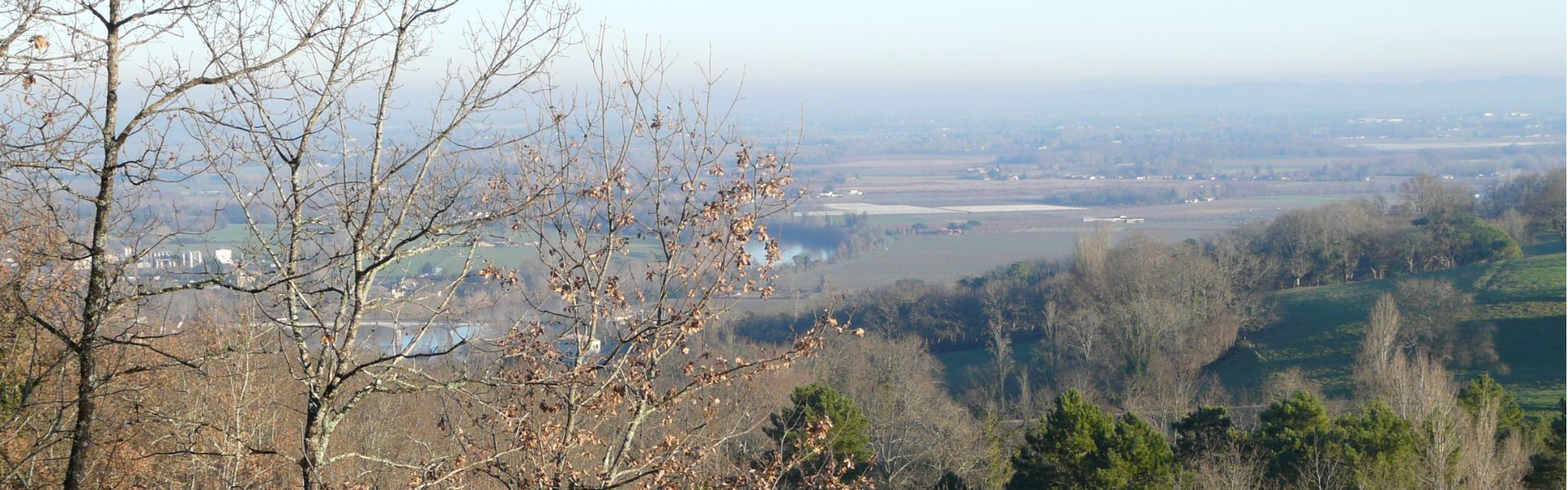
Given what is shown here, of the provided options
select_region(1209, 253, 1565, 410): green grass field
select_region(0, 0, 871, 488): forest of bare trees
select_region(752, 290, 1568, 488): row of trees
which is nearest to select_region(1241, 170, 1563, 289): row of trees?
select_region(1209, 253, 1565, 410): green grass field

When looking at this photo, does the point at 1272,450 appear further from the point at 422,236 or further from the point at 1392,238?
the point at 1392,238

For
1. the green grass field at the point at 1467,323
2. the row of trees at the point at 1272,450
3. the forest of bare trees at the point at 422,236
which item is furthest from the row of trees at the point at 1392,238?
the forest of bare trees at the point at 422,236

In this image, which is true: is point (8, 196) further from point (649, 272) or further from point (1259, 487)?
point (1259, 487)

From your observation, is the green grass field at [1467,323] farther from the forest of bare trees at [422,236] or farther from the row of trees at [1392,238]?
the forest of bare trees at [422,236]

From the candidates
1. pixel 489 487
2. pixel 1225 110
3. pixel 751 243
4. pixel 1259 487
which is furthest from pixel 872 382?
pixel 1225 110

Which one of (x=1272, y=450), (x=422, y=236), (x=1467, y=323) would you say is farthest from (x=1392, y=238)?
(x=422, y=236)

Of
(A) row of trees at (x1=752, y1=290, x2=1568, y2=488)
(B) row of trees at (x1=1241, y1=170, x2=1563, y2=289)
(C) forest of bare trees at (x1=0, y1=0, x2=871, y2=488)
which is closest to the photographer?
(C) forest of bare trees at (x1=0, y1=0, x2=871, y2=488)

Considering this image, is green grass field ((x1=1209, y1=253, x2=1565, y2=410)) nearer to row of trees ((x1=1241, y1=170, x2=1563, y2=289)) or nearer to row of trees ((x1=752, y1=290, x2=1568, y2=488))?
row of trees ((x1=1241, y1=170, x2=1563, y2=289))

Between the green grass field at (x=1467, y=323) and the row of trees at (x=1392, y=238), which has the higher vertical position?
the row of trees at (x=1392, y=238)

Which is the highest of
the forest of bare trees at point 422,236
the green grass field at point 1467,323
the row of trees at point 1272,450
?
the forest of bare trees at point 422,236

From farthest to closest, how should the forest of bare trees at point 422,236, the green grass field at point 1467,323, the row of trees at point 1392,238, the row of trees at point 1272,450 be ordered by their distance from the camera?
1. the row of trees at point 1392,238
2. the green grass field at point 1467,323
3. the row of trees at point 1272,450
4. the forest of bare trees at point 422,236
